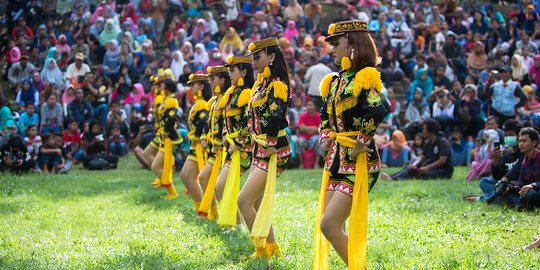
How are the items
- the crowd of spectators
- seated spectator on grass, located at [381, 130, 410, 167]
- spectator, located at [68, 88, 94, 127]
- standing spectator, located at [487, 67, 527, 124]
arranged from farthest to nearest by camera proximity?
spectator, located at [68, 88, 94, 127], the crowd of spectators, seated spectator on grass, located at [381, 130, 410, 167], standing spectator, located at [487, 67, 527, 124]

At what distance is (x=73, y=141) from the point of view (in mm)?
19703

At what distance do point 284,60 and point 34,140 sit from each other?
38.6 ft

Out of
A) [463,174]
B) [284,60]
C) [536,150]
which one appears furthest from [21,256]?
[463,174]

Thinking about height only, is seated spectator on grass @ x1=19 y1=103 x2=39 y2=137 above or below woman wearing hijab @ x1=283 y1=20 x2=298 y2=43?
below

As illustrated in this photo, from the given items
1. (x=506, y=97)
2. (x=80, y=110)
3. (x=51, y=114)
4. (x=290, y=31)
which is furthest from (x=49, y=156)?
(x=506, y=97)

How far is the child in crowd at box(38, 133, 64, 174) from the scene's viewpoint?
17.8 m

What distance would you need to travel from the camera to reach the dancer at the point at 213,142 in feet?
33.9

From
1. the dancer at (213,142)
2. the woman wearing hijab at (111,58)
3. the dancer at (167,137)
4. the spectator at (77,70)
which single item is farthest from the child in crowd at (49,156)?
the dancer at (213,142)

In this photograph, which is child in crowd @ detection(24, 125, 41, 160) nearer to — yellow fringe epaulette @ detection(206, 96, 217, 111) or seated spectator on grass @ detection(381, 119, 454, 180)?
yellow fringe epaulette @ detection(206, 96, 217, 111)

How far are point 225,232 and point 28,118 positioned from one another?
38.8ft

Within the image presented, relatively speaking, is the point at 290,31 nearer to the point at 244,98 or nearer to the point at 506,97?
the point at 506,97

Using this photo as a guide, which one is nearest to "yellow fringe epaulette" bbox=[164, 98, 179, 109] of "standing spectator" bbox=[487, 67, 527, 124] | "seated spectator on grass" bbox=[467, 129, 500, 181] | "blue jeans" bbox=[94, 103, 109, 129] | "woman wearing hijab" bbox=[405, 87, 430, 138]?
"seated spectator on grass" bbox=[467, 129, 500, 181]

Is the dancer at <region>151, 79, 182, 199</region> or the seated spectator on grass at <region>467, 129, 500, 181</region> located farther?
the seated spectator on grass at <region>467, 129, 500, 181</region>

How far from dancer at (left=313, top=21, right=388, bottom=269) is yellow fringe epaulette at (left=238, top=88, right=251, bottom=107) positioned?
2627mm
